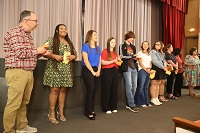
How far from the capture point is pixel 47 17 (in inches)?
155

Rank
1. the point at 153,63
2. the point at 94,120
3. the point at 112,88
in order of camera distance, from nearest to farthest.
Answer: the point at 94,120 → the point at 112,88 → the point at 153,63

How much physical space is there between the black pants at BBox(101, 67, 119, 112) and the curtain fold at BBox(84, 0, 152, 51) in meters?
1.64

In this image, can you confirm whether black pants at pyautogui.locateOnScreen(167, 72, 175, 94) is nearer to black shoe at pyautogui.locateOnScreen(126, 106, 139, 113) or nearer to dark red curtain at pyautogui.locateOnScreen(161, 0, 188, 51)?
black shoe at pyautogui.locateOnScreen(126, 106, 139, 113)

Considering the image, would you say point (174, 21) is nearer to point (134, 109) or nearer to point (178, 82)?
point (178, 82)

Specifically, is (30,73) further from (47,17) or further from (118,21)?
(118,21)

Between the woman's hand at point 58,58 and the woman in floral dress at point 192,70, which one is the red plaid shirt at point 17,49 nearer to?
the woman's hand at point 58,58

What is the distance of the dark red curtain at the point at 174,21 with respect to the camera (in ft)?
19.4

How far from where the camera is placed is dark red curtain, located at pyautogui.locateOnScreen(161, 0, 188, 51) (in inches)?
233

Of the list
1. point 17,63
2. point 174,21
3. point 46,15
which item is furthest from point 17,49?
point 174,21

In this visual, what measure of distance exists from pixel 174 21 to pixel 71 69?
483 cm

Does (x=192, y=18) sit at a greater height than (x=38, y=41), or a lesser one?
greater

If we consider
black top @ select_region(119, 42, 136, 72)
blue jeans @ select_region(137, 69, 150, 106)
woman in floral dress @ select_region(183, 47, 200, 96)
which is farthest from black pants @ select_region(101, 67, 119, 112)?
woman in floral dress @ select_region(183, 47, 200, 96)

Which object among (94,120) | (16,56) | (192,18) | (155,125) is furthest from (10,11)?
(192,18)

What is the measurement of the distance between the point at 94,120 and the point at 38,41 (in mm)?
2048
